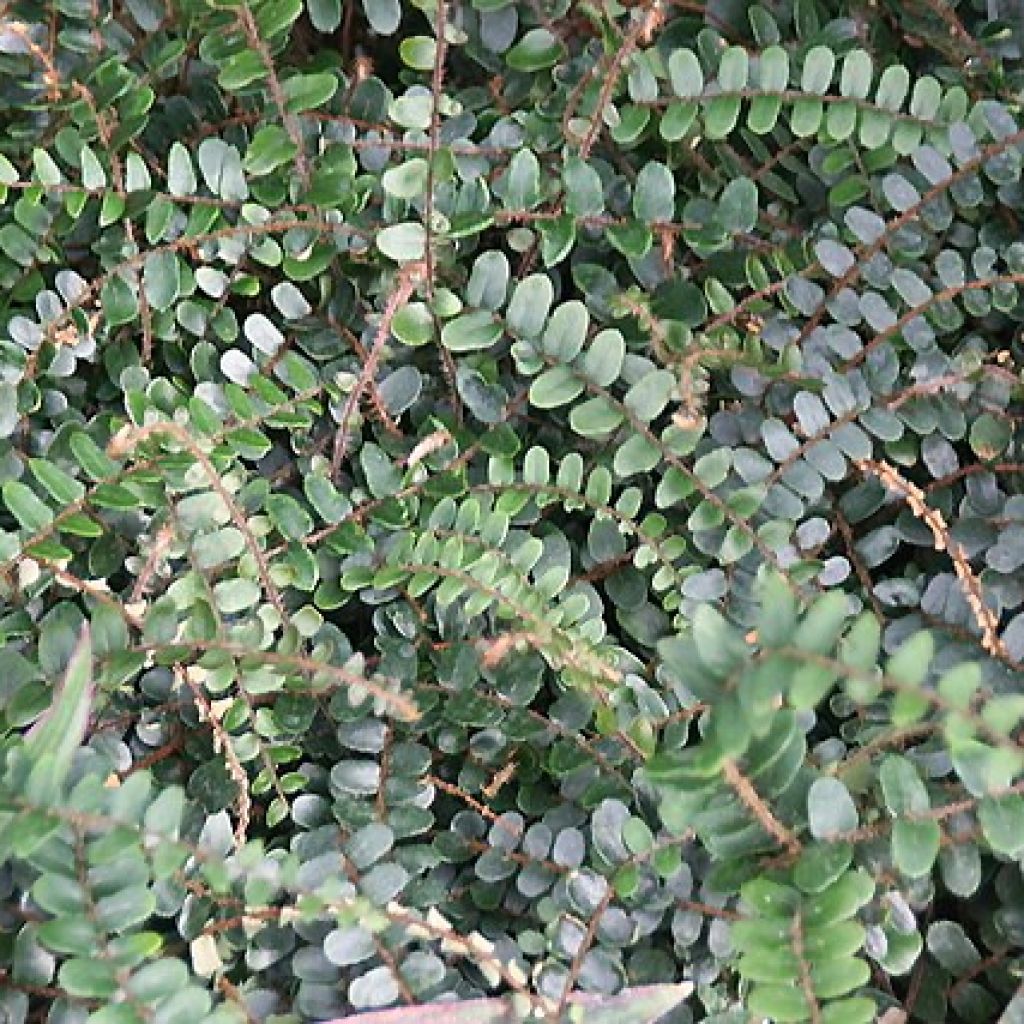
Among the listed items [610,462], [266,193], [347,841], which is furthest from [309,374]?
[347,841]

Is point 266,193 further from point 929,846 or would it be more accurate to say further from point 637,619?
point 929,846

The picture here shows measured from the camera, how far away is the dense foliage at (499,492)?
3.01ft

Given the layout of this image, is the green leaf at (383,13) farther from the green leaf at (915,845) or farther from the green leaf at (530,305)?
the green leaf at (915,845)

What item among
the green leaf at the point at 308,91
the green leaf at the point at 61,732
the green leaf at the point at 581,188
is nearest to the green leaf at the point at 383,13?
the green leaf at the point at 308,91

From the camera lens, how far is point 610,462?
45.7 inches

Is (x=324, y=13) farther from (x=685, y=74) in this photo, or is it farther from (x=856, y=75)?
(x=856, y=75)

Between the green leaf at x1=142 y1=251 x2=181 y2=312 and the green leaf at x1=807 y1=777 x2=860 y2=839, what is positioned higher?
the green leaf at x1=807 y1=777 x2=860 y2=839

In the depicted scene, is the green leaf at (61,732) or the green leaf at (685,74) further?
the green leaf at (685,74)

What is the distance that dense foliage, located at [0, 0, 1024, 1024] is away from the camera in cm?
92

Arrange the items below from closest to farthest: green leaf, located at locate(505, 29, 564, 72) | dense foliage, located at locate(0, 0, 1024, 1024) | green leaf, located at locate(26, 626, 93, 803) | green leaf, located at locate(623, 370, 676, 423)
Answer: green leaf, located at locate(26, 626, 93, 803)
dense foliage, located at locate(0, 0, 1024, 1024)
green leaf, located at locate(623, 370, 676, 423)
green leaf, located at locate(505, 29, 564, 72)

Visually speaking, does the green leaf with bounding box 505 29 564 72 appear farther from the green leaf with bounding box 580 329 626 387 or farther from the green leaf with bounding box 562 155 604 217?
the green leaf with bounding box 580 329 626 387

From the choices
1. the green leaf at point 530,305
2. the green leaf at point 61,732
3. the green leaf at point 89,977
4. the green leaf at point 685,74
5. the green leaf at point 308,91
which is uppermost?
the green leaf at point 685,74

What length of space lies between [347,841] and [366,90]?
692 millimetres

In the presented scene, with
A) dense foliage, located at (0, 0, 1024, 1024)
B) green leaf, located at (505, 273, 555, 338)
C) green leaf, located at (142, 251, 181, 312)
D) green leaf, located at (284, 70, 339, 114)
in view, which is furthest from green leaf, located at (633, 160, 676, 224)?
green leaf, located at (142, 251, 181, 312)
